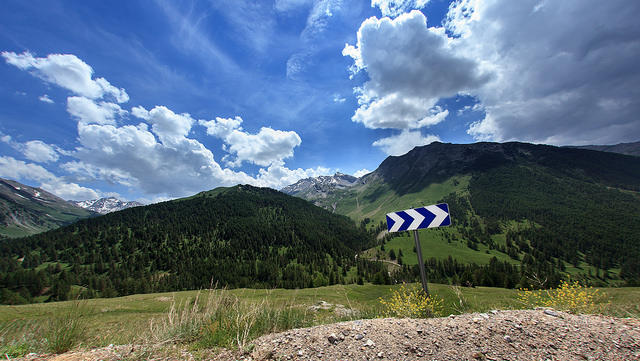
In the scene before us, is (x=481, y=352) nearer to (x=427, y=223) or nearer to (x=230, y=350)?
(x=427, y=223)

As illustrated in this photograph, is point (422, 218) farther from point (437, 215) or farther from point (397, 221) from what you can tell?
point (397, 221)

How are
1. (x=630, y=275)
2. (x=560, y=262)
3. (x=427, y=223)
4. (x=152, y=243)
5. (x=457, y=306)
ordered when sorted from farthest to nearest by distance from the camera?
(x=152, y=243), (x=560, y=262), (x=630, y=275), (x=457, y=306), (x=427, y=223)

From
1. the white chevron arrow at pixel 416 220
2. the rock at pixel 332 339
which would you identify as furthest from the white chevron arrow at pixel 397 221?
the rock at pixel 332 339

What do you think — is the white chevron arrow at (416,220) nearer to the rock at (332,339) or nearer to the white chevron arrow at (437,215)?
the white chevron arrow at (437,215)

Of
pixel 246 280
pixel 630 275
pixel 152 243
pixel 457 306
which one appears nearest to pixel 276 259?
pixel 246 280

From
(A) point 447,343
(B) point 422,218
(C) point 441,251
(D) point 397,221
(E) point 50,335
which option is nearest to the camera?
(A) point 447,343

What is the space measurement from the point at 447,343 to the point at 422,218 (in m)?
3.13

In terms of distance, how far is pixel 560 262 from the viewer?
14212 cm

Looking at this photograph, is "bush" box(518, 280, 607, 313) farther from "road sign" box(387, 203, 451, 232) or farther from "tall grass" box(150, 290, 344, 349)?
"tall grass" box(150, 290, 344, 349)

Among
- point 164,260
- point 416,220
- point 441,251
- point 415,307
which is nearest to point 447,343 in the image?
point 415,307

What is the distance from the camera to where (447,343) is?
3.93 m

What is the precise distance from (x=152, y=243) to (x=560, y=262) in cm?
28319

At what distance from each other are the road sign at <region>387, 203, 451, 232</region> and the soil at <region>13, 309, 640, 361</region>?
7.73ft

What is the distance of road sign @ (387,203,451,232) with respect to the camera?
6205mm
